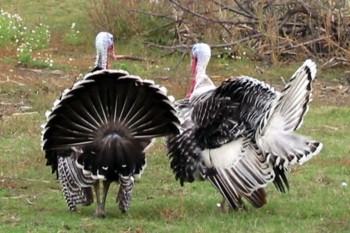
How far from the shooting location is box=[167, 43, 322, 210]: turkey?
803 cm

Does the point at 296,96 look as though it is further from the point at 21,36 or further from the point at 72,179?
the point at 21,36

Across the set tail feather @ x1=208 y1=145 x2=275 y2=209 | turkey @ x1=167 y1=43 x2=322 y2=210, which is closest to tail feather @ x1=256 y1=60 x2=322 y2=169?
turkey @ x1=167 y1=43 x2=322 y2=210

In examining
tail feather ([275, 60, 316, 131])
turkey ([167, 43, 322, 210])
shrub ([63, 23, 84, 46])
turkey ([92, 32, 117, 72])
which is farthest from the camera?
shrub ([63, 23, 84, 46])

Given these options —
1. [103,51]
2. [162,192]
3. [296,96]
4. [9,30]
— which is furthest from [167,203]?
[9,30]

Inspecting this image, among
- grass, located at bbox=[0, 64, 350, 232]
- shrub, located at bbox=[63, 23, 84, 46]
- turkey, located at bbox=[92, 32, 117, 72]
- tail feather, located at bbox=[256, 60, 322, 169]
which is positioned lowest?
shrub, located at bbox=[63, 23, 84, 46]

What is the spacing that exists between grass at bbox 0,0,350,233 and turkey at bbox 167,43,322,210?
0.31m

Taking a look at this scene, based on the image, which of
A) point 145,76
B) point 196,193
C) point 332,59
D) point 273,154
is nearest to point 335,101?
point 332,59

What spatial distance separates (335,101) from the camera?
1555 cm

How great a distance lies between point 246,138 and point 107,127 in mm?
1149

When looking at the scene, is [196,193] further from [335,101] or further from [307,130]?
[335,101]

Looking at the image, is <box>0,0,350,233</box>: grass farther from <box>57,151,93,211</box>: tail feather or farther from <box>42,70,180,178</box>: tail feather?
<box>42,70,180,178</box>: tail feather

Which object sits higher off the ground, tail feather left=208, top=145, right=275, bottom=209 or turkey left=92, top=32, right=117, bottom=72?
turkey left=92, top=32, right=117, bottom=72

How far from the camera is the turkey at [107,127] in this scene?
750 centimetres

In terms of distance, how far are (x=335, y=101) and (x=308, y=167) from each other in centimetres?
515
